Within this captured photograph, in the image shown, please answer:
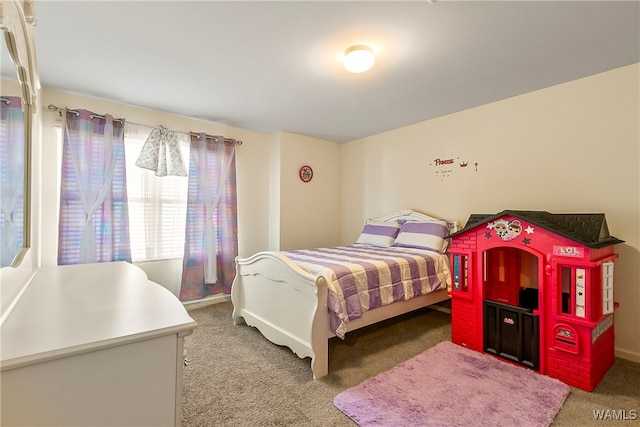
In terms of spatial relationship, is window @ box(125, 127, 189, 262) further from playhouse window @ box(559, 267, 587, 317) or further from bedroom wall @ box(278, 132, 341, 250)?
playhouse window @ box(559, 267, 587, 317)

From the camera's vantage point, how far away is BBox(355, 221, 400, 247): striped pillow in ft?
11.6

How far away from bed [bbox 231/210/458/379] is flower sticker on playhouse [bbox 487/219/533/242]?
0.70 m

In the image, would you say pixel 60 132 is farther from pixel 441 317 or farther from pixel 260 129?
pixel 441 317

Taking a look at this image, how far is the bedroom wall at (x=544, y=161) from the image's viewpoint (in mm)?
2252

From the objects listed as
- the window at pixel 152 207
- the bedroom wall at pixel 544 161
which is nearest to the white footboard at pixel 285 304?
the window at pixel 152 207

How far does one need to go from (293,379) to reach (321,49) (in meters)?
2.27

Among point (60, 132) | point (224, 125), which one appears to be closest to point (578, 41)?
point (224, 125)

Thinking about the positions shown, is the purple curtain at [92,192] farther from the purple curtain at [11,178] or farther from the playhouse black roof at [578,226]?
the playhouse black roof at [578,226]

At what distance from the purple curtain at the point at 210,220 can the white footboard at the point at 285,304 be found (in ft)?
2.85

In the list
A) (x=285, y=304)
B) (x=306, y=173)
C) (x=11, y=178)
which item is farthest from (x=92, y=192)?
(x=306, y=173)

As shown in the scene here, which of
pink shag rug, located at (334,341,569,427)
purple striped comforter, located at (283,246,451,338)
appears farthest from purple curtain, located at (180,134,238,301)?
pink shag rug, located at (334,341,569,427)

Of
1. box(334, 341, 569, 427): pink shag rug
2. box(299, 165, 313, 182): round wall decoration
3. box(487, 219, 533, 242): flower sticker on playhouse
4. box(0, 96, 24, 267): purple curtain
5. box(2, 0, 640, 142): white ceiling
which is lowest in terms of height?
box(334, 341, 569, 427): pink shag rug

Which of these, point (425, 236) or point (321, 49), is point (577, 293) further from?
point (321, 49)

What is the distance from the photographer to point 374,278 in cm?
230
